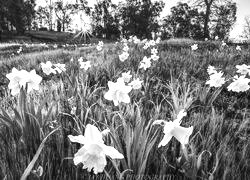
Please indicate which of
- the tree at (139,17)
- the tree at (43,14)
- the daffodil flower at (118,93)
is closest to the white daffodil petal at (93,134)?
the daffodil flower at (118,93)

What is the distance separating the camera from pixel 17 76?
6.19 feet

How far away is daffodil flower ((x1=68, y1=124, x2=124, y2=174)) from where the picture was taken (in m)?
0.94

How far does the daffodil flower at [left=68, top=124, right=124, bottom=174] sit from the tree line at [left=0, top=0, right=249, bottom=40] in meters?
32.5

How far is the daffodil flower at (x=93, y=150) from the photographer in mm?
945

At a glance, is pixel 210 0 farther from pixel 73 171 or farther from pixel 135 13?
pixel 73 171

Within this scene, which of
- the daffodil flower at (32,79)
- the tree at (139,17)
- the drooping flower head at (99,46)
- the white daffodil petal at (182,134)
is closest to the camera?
the white daffodil petal at (182,134)

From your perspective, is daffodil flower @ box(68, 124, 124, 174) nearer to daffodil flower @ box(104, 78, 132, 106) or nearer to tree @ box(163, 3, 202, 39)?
daffodil flower @ box(104, 78, 132, 106)

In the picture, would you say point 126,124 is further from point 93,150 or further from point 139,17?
point 139,17

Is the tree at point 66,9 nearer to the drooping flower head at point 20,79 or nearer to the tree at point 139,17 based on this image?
the tree at point 139,17

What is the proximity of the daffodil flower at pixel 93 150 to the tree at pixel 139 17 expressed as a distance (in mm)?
48454

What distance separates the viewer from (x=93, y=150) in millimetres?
984

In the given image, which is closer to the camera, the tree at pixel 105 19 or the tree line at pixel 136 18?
the tree line at pixel 136 18

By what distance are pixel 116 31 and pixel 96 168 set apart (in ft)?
171

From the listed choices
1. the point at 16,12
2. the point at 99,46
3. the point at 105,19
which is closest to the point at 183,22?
the point at 105,19
